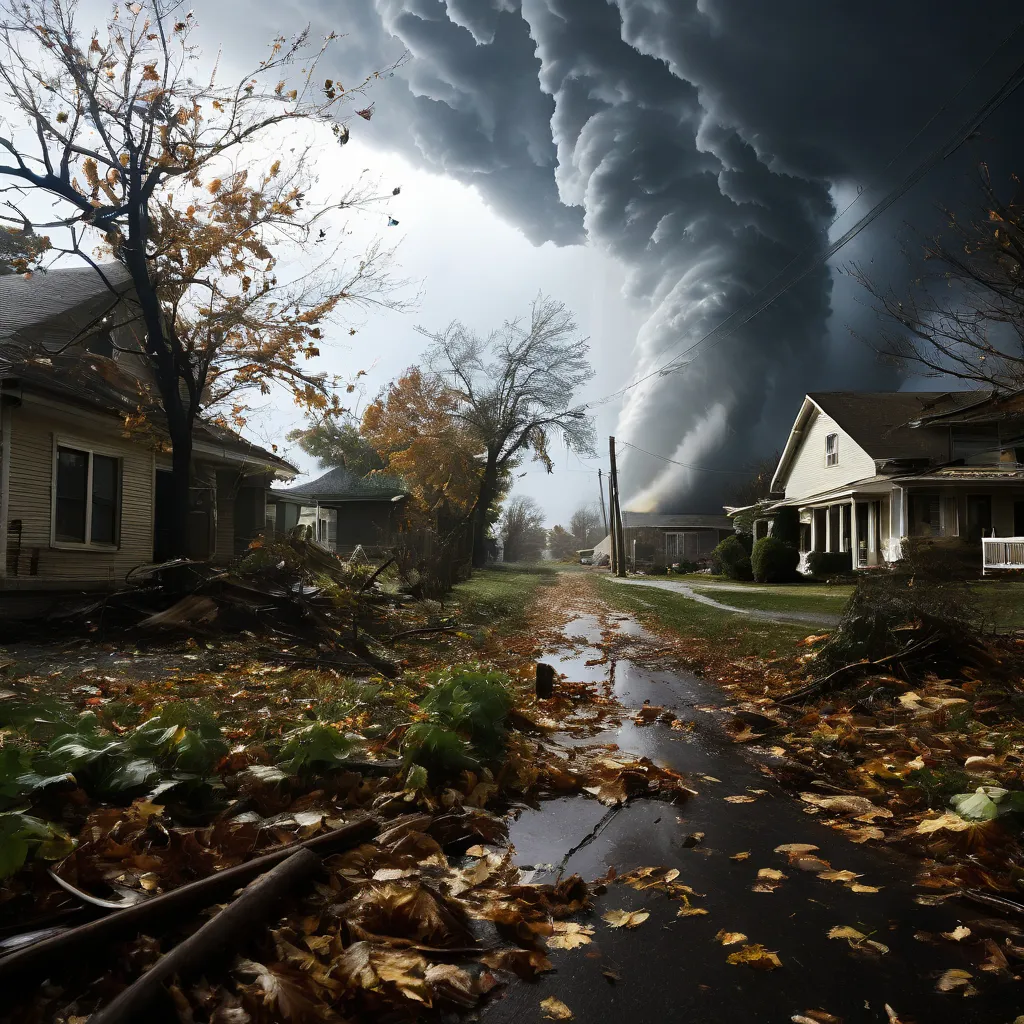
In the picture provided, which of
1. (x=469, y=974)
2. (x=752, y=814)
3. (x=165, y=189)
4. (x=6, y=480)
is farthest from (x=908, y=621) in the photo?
(x=165, y=189)

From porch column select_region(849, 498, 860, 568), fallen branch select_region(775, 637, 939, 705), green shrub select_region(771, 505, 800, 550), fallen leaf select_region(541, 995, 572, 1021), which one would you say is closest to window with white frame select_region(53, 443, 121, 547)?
fallen branch select_region(775, 637, 939, 705)

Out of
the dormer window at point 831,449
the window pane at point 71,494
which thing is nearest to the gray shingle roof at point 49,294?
the window pane at point 71,494

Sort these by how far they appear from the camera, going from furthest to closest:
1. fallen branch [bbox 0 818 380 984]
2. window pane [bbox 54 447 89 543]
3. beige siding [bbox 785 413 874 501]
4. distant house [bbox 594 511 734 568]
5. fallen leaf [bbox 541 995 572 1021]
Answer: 1. distant house [bbox 594 511 734 568]
2. beige siding [bbox 785 413 874 501]
3. window pane [bbox 54 447 89 543]
4. fallen leaf [bbox 541 995 572 1021]
5. fallen branch [bbox 0 818 380 984]

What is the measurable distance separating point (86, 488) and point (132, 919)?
1369 cm

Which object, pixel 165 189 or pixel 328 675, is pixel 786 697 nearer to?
pixel 328 675

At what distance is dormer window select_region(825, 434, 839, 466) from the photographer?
30.7m

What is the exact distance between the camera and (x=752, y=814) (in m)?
3.72

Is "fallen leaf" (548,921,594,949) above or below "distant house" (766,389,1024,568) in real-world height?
below

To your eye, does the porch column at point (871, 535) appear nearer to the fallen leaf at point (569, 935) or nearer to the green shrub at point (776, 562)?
the green shrub at point (776, 562)

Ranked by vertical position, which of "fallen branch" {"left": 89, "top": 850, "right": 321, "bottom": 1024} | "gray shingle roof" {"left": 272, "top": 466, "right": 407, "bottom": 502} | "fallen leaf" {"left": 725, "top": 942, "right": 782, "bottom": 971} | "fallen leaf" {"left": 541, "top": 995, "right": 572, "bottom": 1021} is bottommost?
"fallen leaf" {"left": 541, "top": 995, "right": 572, "bottom": 1021}

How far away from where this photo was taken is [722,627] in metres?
11.7

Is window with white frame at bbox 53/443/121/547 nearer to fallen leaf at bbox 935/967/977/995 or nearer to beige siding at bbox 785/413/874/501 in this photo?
fallen leaf at bbox 935/967/977/995

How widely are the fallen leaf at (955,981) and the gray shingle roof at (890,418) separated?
25993 millimetres

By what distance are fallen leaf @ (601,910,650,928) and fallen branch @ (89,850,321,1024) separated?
1.08 meters
